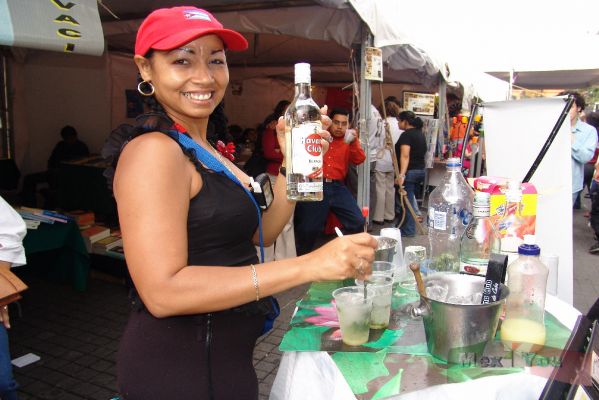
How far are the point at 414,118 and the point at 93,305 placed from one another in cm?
618

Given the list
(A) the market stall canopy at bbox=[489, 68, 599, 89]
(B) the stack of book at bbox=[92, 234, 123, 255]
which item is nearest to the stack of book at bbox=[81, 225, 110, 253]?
(B) the stack of book at bbox=[92, 234, 123, 255]

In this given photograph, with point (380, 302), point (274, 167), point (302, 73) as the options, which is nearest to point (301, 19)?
point (274, 167)

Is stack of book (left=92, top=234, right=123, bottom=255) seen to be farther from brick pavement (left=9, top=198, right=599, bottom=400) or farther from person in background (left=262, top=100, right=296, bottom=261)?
person in background (left=262, top=100, right=296, bottom=261)

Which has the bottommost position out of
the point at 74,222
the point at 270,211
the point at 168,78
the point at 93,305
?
the point at 93,305

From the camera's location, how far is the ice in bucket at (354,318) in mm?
1421

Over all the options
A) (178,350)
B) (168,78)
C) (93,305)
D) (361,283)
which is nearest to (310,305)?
(361,283)

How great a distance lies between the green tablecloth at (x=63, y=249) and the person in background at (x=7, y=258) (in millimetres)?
1952

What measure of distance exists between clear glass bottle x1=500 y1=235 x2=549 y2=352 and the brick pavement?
7.02 feet

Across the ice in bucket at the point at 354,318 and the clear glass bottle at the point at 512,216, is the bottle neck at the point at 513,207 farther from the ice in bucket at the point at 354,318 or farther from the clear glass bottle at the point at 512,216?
the ice in bucket at the point at 354,318

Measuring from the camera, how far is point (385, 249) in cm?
187

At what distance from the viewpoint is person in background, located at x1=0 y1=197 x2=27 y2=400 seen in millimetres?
2279

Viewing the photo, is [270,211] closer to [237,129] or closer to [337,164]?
[337,164]

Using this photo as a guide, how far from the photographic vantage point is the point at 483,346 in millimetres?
1337

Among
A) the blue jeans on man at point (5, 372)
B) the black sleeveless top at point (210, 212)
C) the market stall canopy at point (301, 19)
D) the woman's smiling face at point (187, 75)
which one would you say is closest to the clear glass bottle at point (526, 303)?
the black sleeveless top at point (210, 212)
